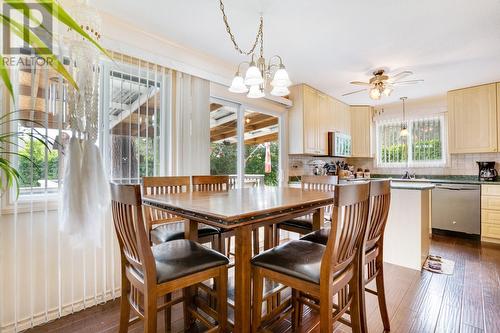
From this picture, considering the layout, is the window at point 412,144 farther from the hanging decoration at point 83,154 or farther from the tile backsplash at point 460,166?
the hanging decoration at point 83,154

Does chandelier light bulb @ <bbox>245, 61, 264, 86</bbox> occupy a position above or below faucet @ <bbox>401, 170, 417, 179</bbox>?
above

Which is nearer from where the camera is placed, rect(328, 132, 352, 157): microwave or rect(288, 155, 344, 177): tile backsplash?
rect(288, 155, 344, 177): tile backsplash

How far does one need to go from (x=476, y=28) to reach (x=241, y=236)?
2.89 meters

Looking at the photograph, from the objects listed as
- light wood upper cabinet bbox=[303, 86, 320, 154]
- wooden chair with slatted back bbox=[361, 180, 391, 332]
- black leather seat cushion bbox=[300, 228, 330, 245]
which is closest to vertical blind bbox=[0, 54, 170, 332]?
black leather seat cushion bbox=[300, 228, 330, 245]

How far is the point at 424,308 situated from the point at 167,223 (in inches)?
85.8

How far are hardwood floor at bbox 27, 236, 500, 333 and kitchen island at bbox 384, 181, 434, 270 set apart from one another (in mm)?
139

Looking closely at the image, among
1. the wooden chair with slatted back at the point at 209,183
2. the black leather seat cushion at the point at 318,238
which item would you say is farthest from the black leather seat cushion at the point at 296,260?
the wooden chair with slatted back at the point at 209,183

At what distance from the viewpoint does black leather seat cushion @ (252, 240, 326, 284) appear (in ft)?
3.77

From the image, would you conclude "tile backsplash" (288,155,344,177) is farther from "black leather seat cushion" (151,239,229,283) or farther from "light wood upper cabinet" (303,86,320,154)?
"black leather seat cushion" (151,239,229,283)

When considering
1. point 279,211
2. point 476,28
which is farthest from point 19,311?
point 476,28

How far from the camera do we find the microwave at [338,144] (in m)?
4.33

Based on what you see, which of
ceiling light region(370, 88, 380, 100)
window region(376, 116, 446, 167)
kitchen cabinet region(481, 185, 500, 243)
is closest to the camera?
ceiling light region(370, 88, 380, 100)

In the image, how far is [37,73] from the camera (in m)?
1.72

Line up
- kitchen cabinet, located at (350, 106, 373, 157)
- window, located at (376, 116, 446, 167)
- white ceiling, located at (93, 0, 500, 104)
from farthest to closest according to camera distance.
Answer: kitchen cabinet, located at (350, 106, 373, 157), window, located at (376, 116, 446, 167), white ceiling, located at (93, 0, 500, 104)
